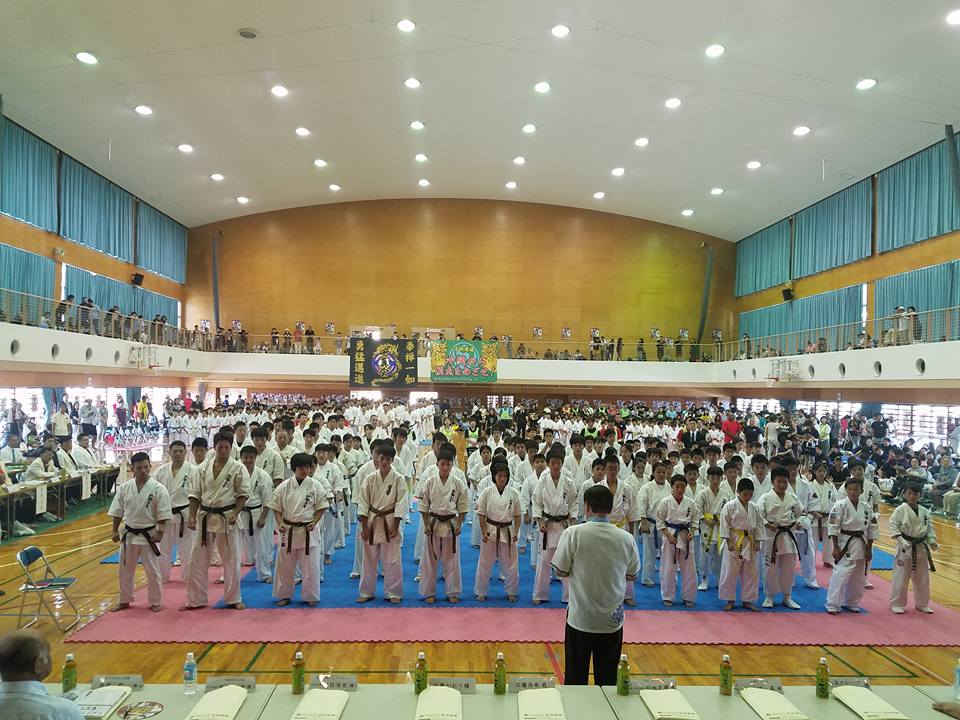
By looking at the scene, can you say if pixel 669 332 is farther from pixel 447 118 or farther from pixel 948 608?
pixel 948 608

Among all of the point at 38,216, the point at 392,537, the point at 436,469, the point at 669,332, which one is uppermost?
the point at 38,216

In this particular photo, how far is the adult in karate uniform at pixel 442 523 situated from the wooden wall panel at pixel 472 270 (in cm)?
2365

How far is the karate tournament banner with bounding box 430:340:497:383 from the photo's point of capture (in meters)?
22.6

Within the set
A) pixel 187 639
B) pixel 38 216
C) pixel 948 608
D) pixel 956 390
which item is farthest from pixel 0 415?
pixel 956 390

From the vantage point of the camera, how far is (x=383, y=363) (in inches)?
812

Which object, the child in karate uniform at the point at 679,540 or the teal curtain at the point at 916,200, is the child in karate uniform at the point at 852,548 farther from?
the teal curtain at the point at 916,200

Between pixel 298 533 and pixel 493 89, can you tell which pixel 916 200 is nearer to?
pixel 493 89

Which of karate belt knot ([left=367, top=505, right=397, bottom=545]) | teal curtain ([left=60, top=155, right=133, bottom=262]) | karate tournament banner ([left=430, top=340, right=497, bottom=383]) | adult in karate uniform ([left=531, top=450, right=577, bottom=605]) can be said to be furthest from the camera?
karate tournament banner ([left=430, top=340, right=497, bottom=383])

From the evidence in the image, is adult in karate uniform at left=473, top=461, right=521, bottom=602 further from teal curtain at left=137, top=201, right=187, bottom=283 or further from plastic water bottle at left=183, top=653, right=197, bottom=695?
teal curtain at left=137, top=201, right=187, bottom=283

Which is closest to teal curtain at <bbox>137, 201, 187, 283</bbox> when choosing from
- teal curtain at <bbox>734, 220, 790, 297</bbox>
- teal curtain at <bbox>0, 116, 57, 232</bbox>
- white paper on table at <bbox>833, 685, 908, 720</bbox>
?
teal curtain at <bbox>0, 116, 57, 232</bbox>

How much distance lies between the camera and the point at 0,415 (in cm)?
1720

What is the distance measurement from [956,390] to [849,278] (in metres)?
7.00

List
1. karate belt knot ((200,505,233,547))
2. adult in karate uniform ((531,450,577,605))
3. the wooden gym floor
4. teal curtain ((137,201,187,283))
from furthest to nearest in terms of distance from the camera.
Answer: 1. teal curtain ((137,201,187,283))
2. adult in karate uniform ((531,450,577,605))
3. karate belt knot ((200,505,233,547))
4. the wooden gym floor

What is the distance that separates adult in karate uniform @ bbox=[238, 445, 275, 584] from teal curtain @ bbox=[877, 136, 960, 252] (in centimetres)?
1858
